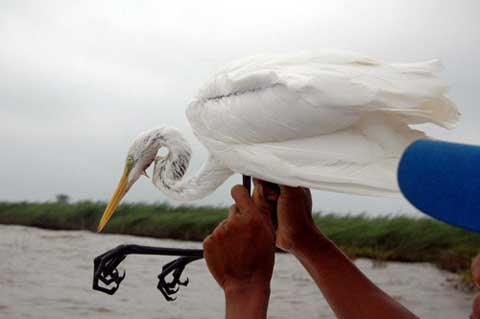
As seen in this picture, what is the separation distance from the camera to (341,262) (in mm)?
1045

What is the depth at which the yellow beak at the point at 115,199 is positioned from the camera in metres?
1.78

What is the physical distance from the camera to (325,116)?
1.03 m

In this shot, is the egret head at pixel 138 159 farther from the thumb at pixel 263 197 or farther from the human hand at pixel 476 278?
the human hand at pixel 476 278

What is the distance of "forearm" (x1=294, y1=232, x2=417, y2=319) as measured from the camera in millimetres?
993

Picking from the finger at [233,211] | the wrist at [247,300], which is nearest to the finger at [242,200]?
the finger at [233,211]

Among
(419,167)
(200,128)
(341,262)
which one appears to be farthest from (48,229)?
(419,167)

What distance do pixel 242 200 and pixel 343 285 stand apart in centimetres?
24

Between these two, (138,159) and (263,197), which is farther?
(138,159)

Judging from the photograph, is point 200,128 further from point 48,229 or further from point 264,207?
point 48,229

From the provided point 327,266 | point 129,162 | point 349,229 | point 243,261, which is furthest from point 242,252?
point 349,229

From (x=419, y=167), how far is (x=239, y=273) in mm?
357

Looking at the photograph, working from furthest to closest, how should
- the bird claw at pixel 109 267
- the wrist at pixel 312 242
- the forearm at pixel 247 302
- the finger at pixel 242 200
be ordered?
the bird claw at pixel 109 267 < the wrist at pixel 312 242 < the finger at pixel 242 200 < the forearm at pixel 247 302

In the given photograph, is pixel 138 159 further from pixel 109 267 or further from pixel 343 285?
pixel 343 285

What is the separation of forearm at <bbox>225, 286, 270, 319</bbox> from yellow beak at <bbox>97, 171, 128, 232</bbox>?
1.01 metres
